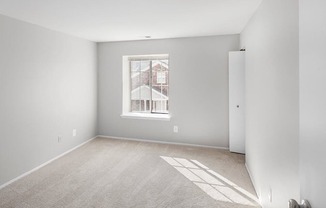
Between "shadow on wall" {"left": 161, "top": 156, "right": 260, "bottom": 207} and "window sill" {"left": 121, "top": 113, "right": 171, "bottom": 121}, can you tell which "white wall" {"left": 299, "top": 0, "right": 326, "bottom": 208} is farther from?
"window sill" {"left": 121, "top": 113, "right": 171, "bottom": 121}

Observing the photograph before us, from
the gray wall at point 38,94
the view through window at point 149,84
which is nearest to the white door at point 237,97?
the view through window at point 149,84

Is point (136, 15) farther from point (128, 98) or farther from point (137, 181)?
point (128, 98)

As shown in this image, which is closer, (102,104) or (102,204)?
(102,204)

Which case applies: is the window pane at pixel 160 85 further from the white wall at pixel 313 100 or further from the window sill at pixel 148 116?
the white wall at pixel 313 100

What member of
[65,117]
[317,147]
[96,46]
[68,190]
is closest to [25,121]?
[65,117]

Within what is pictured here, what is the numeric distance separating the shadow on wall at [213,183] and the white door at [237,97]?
3.12 feet

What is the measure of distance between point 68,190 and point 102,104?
2599 mm

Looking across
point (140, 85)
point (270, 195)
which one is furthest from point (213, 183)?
point (140, 85)

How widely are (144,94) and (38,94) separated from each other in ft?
7.42

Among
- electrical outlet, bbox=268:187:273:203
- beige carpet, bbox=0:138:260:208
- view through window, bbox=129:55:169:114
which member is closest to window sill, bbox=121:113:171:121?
view through window, bbox=129:55:169:114

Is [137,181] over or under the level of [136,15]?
under

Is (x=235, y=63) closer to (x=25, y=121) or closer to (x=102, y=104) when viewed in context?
(x=102, y=104)

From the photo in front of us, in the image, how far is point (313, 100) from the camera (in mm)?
615

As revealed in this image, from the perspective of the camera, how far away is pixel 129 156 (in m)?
3.81
